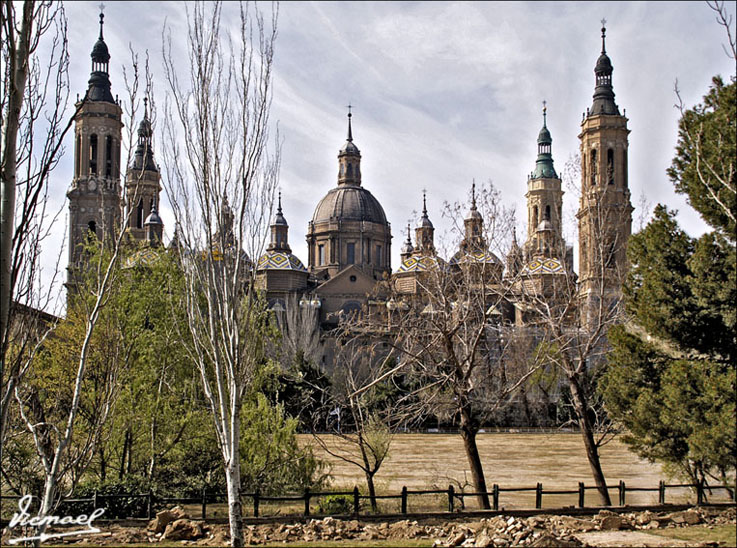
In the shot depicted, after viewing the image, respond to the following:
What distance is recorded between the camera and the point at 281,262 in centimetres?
6738

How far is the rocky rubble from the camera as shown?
1262 cm

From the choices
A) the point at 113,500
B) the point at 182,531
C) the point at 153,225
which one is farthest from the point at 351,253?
the point at 182,531

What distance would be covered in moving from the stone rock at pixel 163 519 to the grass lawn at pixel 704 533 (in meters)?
8.15

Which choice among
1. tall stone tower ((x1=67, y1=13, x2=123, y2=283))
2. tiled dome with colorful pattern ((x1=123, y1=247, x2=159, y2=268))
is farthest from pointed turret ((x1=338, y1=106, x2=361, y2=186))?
tiled dome with colorful pattern ((x1=123, y1=247, x2=159, y2=268))

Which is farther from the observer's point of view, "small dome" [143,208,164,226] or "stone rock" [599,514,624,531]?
"small dome" [143,208,164,226]

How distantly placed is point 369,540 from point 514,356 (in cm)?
2873

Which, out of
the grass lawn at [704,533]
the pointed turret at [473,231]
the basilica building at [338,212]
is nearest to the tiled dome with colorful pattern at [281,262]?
the basilica building at [338,212]

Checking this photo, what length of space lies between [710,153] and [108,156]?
5208 cm

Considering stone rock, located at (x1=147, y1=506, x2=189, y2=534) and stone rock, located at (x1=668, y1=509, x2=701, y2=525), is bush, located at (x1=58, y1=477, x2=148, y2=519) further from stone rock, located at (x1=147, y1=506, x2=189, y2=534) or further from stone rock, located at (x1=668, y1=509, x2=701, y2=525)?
stone rock, located at (x1=668, y1=509, x2=701, y2=525)

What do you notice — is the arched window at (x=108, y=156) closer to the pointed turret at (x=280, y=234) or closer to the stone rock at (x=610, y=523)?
the pointed turret at (x=280, y=234)

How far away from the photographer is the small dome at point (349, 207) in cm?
7756

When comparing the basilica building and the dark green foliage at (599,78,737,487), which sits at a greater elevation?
the basilica building

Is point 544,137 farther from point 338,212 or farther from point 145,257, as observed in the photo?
point 145,257

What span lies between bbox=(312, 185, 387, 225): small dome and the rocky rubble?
63763 mm
